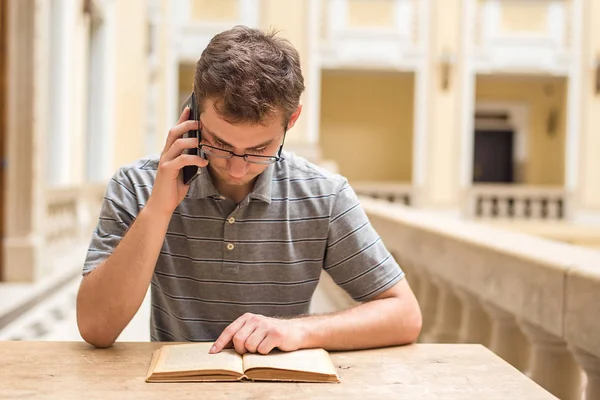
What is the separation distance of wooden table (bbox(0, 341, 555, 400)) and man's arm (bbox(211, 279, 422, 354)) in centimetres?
4

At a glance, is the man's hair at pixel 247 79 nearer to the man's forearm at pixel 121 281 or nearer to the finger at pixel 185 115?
the finger at pixel 185 115

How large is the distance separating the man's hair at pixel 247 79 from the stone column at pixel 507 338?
3.70ft

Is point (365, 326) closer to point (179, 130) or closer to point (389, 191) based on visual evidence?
point (179, 130)

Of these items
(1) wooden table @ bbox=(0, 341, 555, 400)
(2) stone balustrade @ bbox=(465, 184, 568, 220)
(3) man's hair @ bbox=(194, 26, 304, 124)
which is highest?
(3) man's hair @ bbox=(194, 26, 304, 124)

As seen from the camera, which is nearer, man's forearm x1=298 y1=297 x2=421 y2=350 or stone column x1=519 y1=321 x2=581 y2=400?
man's forearm x1=298 y1=297 x2=421 y2=350

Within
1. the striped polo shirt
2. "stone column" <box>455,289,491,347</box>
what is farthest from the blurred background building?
the striped polo shirt

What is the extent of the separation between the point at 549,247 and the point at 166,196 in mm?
1253

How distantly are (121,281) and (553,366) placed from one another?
4.07 feet

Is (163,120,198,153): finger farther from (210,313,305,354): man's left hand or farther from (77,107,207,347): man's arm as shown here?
(210,313,305,354): man's left hand

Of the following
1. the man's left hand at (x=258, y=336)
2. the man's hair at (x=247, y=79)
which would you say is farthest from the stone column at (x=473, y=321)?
the man's hair at (x=247, y=79)

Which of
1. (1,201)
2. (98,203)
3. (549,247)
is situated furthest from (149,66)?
(549,247)

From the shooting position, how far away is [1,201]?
696cm

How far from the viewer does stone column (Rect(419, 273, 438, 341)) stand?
338 centimetres

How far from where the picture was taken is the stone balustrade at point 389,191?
52.6ft
